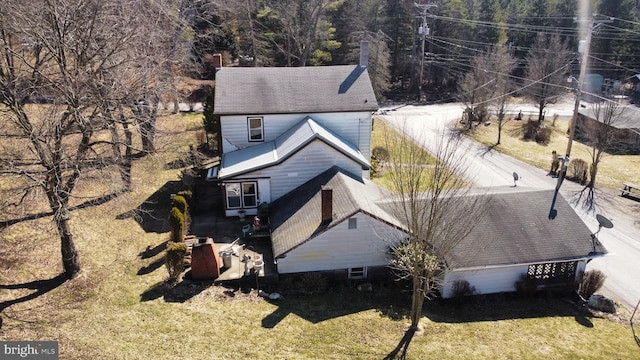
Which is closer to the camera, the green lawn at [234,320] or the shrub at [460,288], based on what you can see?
the green lawn at [234,320]

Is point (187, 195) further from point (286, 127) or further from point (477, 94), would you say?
point (477, 94)

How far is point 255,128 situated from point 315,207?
7.22m

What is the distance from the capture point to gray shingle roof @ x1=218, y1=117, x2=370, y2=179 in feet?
73.2

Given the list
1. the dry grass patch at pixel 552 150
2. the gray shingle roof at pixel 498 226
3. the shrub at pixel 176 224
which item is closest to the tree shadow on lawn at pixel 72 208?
the shrub at pixel 176 224

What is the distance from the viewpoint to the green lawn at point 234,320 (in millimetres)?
13961

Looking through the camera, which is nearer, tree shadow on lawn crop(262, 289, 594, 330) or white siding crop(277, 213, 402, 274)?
tree shadow on lawn crop(262, 289, 594, 330)

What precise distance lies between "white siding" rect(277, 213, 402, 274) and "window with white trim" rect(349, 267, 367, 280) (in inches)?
12.3

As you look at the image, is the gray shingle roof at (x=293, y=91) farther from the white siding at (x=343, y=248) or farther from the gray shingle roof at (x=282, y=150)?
the white siding at (x=343, y=248)

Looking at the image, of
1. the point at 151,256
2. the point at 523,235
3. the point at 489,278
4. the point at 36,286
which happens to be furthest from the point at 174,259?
the point at 523,235

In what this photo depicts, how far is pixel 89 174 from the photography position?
21078 millimetres

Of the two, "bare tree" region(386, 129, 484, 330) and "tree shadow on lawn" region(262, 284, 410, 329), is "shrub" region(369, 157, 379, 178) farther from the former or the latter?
"bare tree" region(386, 129, 484, 330)

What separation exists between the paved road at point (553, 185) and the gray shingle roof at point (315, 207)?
3.66 meters

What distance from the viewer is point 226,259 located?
60.6 ft

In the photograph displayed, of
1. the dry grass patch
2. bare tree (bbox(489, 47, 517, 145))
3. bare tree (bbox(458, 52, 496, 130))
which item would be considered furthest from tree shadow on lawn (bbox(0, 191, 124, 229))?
bare tree (bbox(458, 52, 496, 130))
